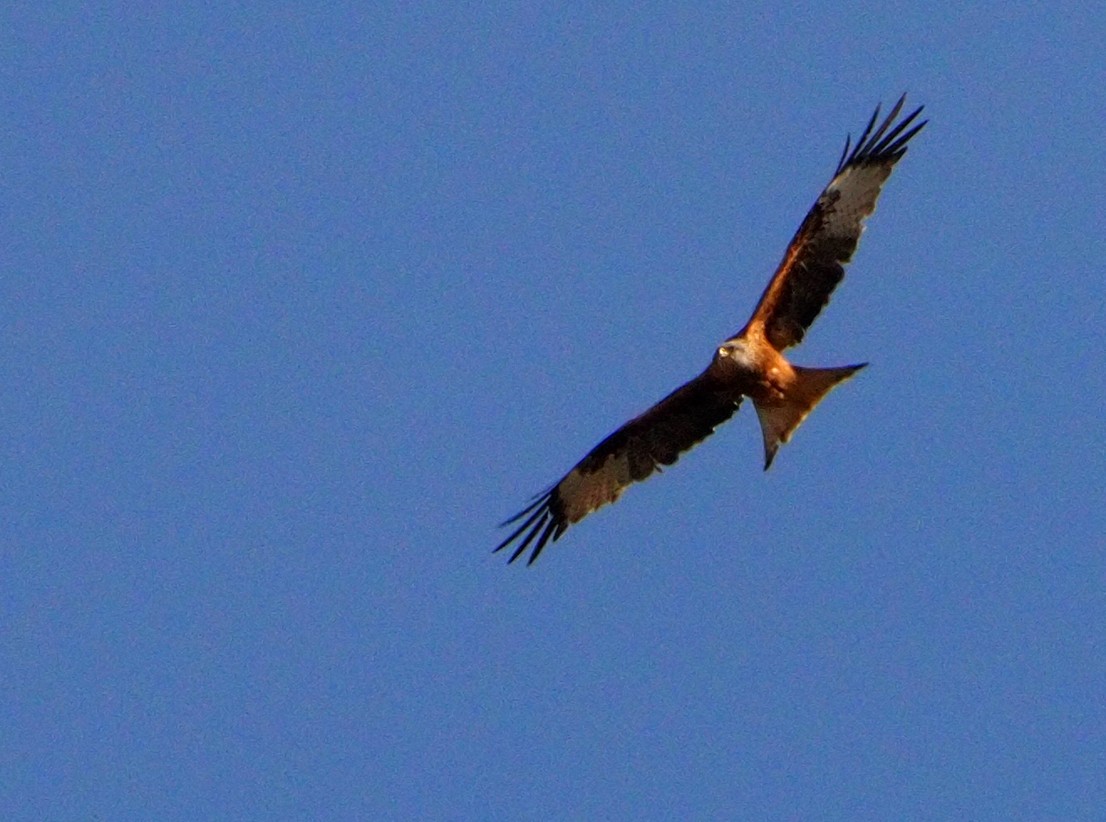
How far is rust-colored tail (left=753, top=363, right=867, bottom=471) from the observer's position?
9611 millimetres

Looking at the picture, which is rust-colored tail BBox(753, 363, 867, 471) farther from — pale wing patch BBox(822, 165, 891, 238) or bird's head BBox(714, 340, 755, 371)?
pale wing patch BBox(822, 165, 891, 238)

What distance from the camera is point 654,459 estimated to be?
10.8 metres

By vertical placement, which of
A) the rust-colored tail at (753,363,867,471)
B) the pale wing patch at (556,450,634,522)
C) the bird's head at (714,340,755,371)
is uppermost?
the pale wing patch at (556,450,634,522)

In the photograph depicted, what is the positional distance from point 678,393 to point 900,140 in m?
2.11

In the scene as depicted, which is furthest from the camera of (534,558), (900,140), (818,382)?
(534,558)

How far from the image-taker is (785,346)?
398 inches

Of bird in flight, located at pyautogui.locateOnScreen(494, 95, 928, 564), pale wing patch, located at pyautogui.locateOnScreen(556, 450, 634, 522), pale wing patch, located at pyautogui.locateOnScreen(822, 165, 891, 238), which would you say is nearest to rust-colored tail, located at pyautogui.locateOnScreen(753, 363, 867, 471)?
bird in flight, located at pyautogui.locateOnScreen(494, 95, 928, 564)

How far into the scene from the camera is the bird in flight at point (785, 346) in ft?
32.2

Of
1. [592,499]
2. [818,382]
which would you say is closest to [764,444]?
[818,382]

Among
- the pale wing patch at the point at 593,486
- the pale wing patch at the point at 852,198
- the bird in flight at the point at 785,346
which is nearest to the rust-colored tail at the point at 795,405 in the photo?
the bird in flight at the point at 785,346

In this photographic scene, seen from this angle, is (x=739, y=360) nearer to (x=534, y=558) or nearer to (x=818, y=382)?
(x=818, y=382)

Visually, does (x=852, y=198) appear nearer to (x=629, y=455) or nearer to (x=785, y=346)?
(x=785, y=346)

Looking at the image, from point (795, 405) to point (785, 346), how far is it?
0.46 metres

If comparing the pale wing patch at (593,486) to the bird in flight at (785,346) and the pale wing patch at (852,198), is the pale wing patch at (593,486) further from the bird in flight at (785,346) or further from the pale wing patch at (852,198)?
the pale wing patch at (852,198)
